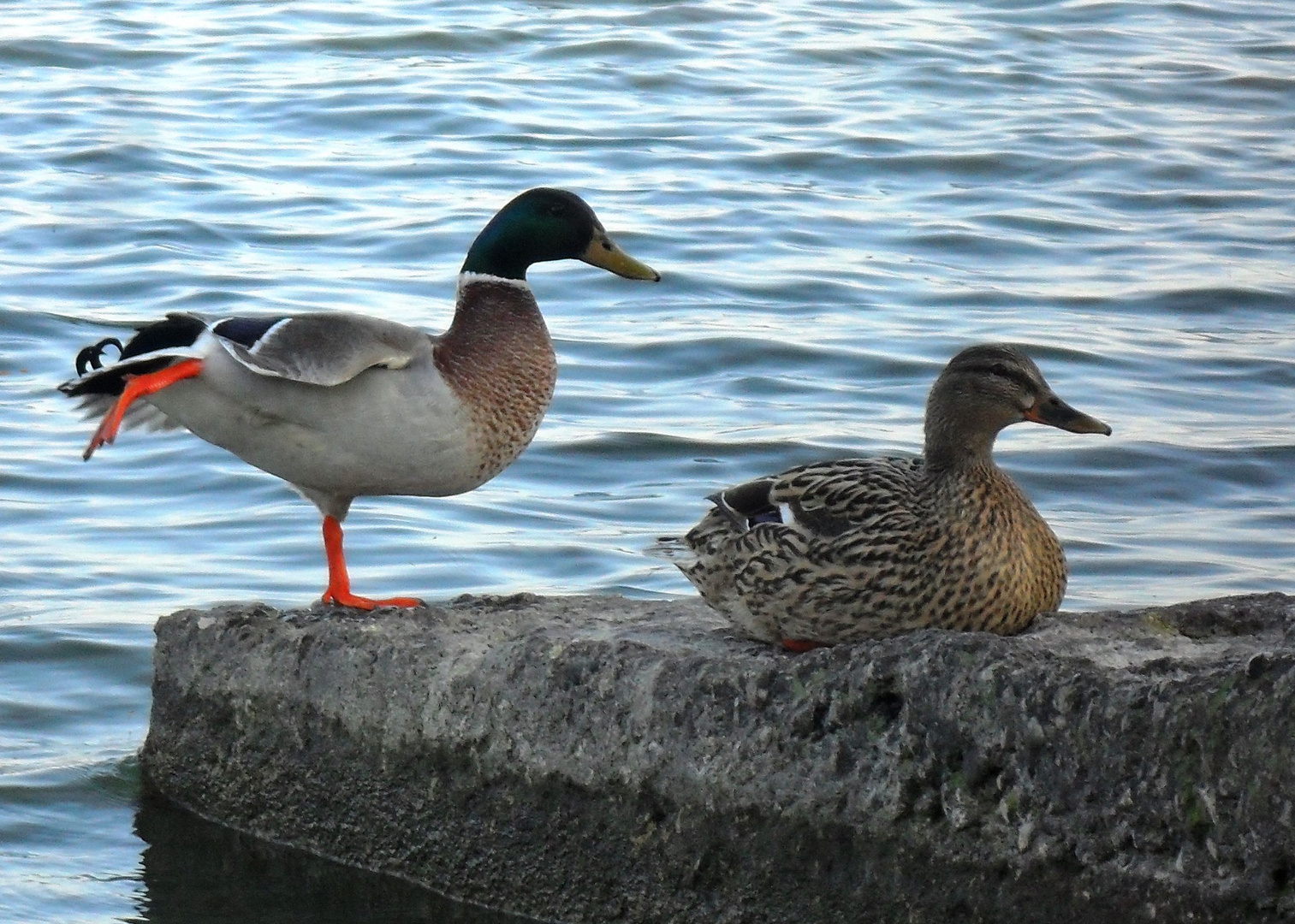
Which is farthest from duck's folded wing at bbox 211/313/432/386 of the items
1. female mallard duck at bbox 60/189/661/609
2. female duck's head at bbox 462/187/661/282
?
female duck's head at bbox 462/187/661/282

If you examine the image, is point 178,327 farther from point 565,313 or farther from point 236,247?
point 236,247

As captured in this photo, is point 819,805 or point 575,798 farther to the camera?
point 575,798

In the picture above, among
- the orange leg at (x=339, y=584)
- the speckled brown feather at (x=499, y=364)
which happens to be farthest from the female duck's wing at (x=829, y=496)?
the orange leg at (x=339, y=584)

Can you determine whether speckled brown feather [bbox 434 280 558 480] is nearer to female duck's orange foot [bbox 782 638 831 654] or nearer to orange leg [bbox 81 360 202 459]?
orange leg [bbox 81 360 202 459]

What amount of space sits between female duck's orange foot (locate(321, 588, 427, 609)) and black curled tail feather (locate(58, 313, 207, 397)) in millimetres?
746

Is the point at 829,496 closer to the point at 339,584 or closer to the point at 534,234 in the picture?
the point at 339,584

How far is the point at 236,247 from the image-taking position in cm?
1116

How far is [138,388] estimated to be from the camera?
5.12 metres

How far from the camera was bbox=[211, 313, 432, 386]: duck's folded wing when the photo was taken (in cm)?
517

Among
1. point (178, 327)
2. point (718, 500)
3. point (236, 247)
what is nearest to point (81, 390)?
point (178, 327)

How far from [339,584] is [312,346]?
676mm

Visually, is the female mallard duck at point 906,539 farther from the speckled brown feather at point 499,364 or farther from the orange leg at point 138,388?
the orange leg at point 138,388

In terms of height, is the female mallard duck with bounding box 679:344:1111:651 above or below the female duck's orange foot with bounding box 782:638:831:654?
above

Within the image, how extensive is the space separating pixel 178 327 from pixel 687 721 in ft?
5.75
